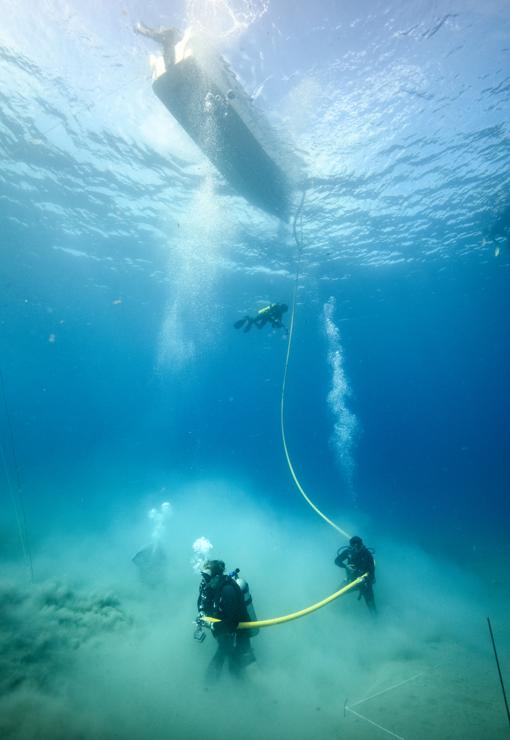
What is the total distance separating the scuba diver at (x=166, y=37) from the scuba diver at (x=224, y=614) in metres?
11.8

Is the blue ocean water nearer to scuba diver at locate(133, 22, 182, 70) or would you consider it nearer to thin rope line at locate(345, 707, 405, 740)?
scuba diver at locate(133, 22, 182, 70)

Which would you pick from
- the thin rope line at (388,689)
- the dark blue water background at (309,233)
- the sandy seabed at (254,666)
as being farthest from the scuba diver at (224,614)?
the dark blue water background at (309,233)

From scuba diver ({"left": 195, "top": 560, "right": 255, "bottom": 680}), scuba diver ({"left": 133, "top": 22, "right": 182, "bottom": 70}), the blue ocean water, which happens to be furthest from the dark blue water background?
scuba diver ({"left": 195, "top": 560, "right": 255, "bottom": 680})

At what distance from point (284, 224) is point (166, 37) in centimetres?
1099

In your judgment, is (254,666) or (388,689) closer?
(388,689)

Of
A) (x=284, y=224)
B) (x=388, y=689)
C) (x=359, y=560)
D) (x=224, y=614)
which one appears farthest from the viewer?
(x=284, y=224)

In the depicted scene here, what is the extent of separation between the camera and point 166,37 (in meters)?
8.23

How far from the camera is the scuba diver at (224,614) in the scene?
18.7 feet

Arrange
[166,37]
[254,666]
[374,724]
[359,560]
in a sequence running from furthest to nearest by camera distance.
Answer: [359,560] < [166,37] < [254,666] < [374,724]

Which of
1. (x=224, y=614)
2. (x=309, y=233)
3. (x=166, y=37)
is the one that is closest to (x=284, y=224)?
(x=309, y=233)

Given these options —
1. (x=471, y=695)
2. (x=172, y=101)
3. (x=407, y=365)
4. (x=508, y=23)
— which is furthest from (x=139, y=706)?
(x=407, y=365)

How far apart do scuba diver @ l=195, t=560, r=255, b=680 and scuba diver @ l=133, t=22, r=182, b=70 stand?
→ 11788 millimetres

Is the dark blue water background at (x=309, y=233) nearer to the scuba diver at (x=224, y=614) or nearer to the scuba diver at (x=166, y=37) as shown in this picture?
the scuba diver at (x=166, y=37)

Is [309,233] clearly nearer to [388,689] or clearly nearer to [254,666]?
[254,666]
